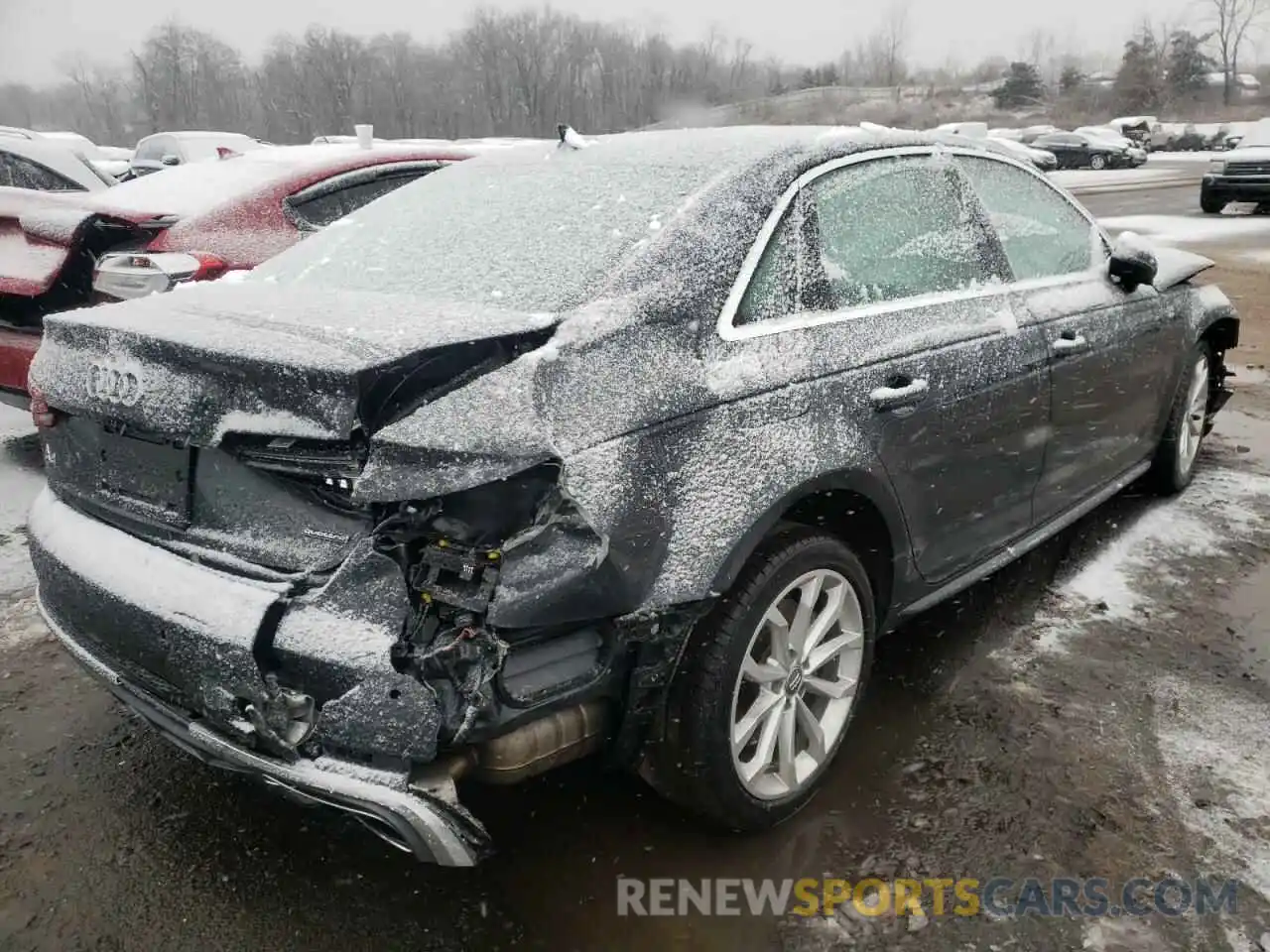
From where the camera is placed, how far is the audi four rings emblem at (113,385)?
214cm

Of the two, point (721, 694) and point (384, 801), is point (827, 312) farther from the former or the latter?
point (384, 801)

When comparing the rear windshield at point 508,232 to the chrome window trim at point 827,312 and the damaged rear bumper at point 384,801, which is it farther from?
the damaged rear bumper at point 384,801

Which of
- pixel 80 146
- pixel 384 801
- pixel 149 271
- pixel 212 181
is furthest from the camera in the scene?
pixel 80 146

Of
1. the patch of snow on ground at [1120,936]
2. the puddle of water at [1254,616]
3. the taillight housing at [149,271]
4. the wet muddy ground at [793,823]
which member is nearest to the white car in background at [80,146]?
the taillight housing at [149,271]

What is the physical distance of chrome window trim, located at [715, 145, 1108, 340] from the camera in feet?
7.53

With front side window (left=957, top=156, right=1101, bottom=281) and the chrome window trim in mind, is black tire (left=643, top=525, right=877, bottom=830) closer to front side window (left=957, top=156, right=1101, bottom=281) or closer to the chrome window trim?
the chrome window trim

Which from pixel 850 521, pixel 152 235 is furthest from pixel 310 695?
pixel 152 235

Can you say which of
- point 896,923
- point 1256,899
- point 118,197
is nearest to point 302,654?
point 896,923

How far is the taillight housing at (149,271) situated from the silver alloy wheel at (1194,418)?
449 cm

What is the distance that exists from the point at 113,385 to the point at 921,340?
1993 mm

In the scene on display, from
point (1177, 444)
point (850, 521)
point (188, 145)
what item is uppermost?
point (188, 145)

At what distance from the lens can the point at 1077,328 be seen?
3.34 metres

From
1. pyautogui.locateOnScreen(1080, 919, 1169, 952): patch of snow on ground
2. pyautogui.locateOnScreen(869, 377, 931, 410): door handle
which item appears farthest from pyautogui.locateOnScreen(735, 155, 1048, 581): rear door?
pyautogui.locateOnScreen(1080, 919, 1169, 952): patch of snow on ground

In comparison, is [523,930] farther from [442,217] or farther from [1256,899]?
[442,217]
